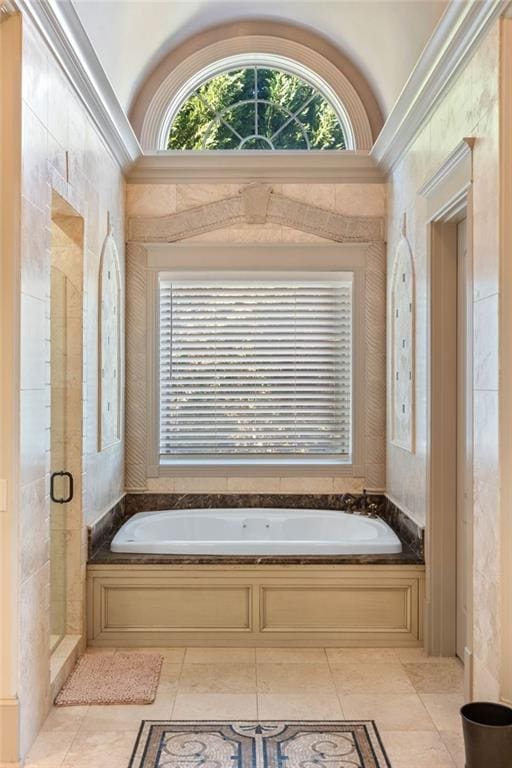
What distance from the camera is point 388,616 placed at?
3.82 metres

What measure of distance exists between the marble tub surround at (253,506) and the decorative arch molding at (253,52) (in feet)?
8.16

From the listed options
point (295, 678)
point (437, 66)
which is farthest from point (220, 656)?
point (437, 66)

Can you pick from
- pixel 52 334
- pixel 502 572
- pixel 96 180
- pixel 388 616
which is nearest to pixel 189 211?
pixel 96 180

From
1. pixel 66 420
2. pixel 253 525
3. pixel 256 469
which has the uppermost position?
pixel 66 420

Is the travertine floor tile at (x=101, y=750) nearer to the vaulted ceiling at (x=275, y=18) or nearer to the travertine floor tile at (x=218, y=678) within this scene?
the travertine floor tile at (x=218, y=678)

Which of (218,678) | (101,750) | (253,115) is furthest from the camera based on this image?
(253,115)

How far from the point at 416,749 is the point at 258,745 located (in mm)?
619

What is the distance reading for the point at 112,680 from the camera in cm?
333

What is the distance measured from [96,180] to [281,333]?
5.69 ft

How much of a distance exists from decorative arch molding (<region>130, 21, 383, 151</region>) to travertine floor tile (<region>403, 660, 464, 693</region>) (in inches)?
134

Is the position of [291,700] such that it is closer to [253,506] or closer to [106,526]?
[106,526]

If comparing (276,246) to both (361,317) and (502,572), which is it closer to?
(361,317)

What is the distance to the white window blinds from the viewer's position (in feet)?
16.4

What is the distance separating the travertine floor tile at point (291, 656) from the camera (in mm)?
3619
